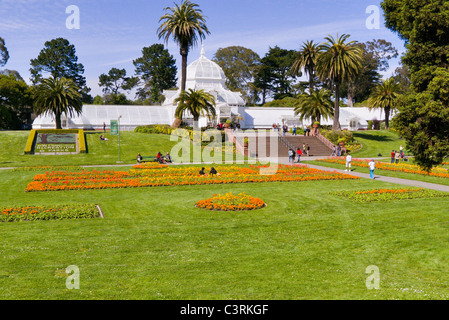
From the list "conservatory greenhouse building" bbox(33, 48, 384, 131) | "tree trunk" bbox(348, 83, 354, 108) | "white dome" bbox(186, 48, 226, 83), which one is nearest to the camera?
"conservatory greenhouse building" bbox(33, 48, 384, 131)

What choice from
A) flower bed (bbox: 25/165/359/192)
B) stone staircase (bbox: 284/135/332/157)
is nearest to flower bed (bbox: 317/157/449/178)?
flower bed (bbox: 25/165/359/192)

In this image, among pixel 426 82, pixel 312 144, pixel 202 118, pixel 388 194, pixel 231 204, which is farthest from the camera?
pixel 202 118

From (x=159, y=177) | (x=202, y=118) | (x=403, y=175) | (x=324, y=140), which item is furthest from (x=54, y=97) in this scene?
(x=403, y=175)

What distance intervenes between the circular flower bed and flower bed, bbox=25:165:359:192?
6.59 metres

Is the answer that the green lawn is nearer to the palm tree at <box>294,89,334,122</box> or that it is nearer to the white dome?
the palm tree at <box>294,89,334,122</box>

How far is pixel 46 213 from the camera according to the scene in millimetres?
14953

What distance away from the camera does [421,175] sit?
27438 millimetres

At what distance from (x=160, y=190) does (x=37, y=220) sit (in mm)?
8050

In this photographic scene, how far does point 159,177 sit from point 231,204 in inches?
398

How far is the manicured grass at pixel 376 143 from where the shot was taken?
45.6 meters

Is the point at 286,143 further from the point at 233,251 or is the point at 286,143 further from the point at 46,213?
the point at 233,251

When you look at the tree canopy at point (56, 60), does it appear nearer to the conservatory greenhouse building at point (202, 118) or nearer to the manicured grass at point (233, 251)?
the conservatory greenhouse building at point (202, 118)

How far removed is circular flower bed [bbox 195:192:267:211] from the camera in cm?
1648
